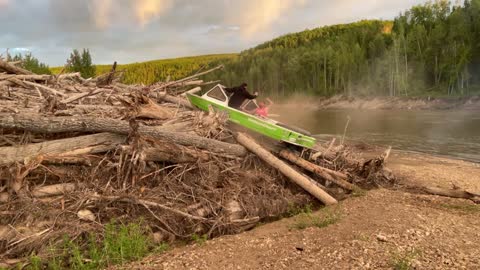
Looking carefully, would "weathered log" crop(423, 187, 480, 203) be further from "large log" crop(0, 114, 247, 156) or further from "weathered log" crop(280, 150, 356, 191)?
"large log" crop(0, 114, 247, 156)

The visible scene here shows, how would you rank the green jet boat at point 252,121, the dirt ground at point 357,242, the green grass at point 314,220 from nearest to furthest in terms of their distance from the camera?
1. the dirt ground at point 357,242
2. the green grass at point 314,220
3. the green jet boat at point 252,121

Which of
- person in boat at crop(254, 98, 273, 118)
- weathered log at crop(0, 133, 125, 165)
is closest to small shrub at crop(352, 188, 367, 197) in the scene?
person in boat at crop(254, 98, 273, 118)

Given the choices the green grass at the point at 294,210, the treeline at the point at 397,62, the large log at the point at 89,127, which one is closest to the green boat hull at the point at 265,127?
the large log at the point at 89,127

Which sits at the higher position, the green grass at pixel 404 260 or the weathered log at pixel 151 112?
the weathered log at pixel 151 112

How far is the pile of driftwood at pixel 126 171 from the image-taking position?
789 cm

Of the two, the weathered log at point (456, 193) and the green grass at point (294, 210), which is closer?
the green grass at point (294, 210)

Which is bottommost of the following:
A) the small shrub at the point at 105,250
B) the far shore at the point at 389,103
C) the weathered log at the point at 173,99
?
the far shore at the point at 389,103

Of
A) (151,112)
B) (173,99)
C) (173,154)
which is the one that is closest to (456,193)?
(173,154)

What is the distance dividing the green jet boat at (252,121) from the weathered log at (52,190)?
478cm

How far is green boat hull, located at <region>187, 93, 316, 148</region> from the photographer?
1127 cm

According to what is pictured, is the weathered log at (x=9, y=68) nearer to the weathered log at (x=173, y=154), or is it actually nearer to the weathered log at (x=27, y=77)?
the weathered log at (x=27, y=77)

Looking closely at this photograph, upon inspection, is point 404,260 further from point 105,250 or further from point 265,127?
point 265,127

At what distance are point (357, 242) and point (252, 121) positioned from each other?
4871 millimetres

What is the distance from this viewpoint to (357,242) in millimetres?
7664
